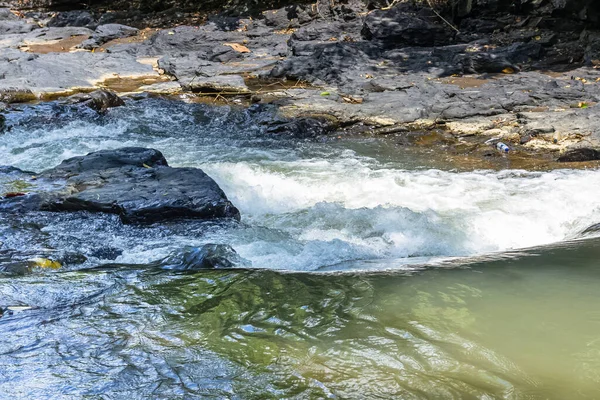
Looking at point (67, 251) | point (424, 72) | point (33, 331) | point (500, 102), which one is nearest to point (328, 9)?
point (424, 72)

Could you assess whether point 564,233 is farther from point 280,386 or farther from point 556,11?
point 556,11

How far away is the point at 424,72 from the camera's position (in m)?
10.9

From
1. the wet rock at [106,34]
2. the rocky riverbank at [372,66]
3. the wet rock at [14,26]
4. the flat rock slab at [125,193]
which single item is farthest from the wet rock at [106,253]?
the wet rock at [14,26]

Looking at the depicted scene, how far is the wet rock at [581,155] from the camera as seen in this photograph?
22.6ft

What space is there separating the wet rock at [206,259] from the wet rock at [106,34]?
1270 centimetres

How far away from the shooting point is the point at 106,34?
1609 centimetres

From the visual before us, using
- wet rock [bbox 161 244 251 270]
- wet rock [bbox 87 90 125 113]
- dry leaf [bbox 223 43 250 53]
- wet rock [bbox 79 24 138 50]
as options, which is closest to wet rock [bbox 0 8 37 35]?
wet rock [bbox 79 24 138 50]

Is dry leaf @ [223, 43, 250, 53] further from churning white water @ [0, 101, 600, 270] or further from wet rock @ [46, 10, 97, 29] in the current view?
wet rock @ [46, 10, 97, 29]

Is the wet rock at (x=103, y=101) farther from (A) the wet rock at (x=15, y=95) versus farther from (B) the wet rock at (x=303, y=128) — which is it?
(B) the wet rock at (x=303, y=128)

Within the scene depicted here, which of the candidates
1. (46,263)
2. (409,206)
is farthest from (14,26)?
(46,263)

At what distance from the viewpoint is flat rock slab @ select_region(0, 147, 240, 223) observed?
4953 millimetres

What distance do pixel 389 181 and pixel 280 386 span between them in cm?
433

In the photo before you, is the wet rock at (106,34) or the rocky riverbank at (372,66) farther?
the wet rock at (106,34)

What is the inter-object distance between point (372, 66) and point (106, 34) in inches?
325
